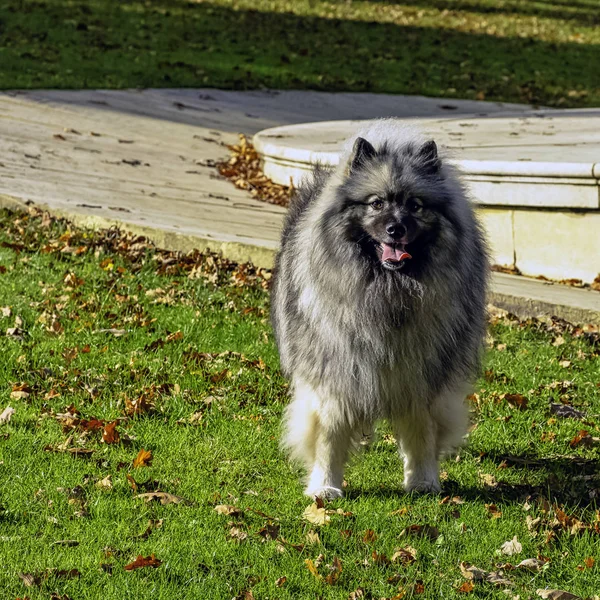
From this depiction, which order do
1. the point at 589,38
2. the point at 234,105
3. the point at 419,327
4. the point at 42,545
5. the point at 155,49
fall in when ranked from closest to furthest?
the point at 42,545, the point at 419,327, the point at 234,105, the point at 155,49, the point at 589,38

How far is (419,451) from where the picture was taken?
5.34m

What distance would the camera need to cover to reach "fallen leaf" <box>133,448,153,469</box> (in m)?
5.58

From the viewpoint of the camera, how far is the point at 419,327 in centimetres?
504

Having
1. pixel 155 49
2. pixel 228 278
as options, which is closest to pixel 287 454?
pixel 228 278

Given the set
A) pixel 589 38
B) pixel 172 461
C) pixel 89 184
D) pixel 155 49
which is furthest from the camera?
pixel 589 38

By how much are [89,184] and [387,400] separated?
6825mm

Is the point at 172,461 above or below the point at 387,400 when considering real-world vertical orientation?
below

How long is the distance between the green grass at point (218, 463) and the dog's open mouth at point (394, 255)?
3.94ft

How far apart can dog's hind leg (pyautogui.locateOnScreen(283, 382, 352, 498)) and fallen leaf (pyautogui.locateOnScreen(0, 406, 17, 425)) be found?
1.72 m

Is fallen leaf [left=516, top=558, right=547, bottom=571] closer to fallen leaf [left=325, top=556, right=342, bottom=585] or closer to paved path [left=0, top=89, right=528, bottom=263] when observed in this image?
fallen leaf [left=325, top=556, right=342, bottom=585]

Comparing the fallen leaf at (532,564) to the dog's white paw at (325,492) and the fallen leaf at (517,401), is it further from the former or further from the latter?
the fallen leaf at (517,401)

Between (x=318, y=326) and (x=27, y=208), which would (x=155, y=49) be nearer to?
(x=27, y=208)

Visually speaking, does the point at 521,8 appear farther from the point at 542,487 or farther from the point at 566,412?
the point at 542,487

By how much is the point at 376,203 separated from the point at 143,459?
189 centimetres
